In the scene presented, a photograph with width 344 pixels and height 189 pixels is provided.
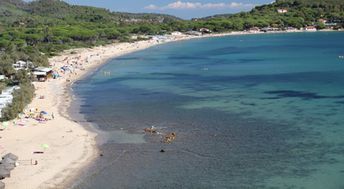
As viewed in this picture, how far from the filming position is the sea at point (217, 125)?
86.9 ft

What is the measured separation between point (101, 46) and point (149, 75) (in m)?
43.8

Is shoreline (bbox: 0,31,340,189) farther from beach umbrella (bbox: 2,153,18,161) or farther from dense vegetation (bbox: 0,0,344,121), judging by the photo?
dense vegetation (bbox: 0,0,344,121)

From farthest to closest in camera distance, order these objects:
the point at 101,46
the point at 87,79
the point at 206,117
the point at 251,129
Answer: the point at 101,46
the point at 87,79
the point at 206,117
the point at 251,129

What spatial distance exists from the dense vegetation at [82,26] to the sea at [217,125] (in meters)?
9.83

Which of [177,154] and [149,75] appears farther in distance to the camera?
[149,75]

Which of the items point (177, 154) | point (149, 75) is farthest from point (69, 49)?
point (177, 154)

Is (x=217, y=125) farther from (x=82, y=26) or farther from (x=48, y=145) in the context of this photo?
(x=82, y=26)

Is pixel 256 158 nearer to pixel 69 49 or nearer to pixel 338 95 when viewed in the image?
pixel 338 95

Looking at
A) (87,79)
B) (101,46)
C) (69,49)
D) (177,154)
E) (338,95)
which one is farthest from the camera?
(101,46)

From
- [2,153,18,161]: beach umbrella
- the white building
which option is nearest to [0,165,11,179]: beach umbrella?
[2,153,18,161]: beach umbrella

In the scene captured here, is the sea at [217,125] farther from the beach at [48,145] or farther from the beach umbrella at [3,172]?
the beach umbrella at [3,172]

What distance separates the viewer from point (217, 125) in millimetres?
37094

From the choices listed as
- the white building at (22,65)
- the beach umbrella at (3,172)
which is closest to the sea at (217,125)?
the beach umbrella at (3,172)

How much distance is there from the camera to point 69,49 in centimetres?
9900
